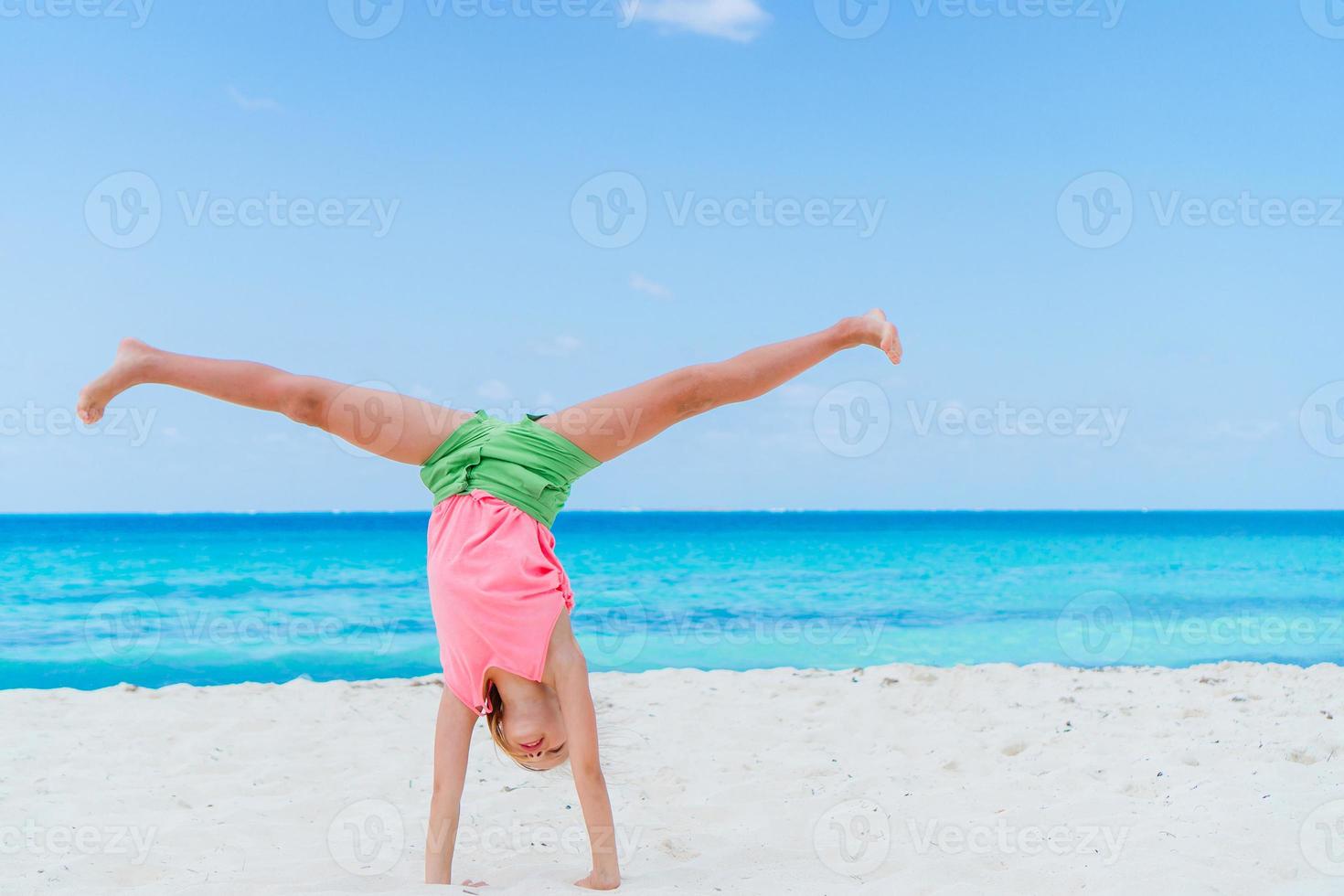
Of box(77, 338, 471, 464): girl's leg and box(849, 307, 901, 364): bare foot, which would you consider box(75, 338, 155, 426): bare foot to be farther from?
box(849, 307, 901, 364): bare foot

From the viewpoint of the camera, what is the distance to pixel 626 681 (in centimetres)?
721

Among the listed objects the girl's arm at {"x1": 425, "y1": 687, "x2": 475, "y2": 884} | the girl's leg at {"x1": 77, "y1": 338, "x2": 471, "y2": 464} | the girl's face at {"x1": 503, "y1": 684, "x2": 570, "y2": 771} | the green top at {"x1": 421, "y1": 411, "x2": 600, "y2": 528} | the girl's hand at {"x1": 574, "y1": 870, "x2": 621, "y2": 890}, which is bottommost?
the girl's hand at {"x1": 574, "y1": 870, "x2": 621, "y2": 890}

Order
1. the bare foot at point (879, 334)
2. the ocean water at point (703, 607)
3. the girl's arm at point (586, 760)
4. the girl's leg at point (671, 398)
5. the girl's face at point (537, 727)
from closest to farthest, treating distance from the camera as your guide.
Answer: the girl's arm at point (586, 760), the girl's face at point (537, 727), the girl's leg at point (671, 398), the bare foot at point (879, 334), the ocean water at point (703, 607)

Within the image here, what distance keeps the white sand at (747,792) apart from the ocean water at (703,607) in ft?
14.2

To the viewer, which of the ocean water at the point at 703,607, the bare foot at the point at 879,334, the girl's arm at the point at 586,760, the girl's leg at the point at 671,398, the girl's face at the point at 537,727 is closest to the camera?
the girl's arm at the point at 586,760

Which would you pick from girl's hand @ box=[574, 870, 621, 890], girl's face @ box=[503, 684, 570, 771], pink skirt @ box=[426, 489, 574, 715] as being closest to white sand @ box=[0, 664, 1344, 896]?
girl's hand @ box=[574, 870, 621, 890]

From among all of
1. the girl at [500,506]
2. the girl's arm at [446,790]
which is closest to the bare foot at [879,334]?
the girl at [500,506]

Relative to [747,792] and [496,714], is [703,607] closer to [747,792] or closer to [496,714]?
[747,792]

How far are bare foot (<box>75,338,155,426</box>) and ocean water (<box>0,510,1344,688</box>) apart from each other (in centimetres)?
729

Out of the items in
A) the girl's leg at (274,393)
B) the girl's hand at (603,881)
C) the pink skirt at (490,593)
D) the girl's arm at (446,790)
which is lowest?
the girl's hand at (603,881)

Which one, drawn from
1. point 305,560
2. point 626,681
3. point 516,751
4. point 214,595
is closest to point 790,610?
→ point 626,681

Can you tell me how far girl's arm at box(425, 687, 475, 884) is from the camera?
3234mm

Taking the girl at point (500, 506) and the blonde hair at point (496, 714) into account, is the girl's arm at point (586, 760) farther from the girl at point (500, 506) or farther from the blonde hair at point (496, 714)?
the blonde hair at point (496, 714)

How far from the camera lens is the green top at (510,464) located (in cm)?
330
